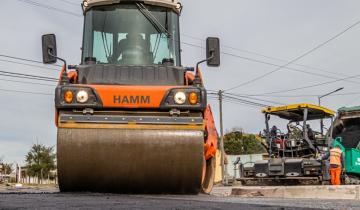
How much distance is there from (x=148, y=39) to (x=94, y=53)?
79cm

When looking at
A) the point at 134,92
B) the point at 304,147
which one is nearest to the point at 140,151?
the point at 134,92

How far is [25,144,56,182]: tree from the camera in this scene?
39781 millimetres

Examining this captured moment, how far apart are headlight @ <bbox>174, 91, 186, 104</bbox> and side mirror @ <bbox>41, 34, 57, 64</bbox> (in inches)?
78.3

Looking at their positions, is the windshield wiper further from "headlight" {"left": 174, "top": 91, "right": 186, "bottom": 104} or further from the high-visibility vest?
the high-visibility vest

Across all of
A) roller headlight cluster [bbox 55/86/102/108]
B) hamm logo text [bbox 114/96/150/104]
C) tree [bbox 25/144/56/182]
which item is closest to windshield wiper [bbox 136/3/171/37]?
hamm logo text [bbox 114/96/150/104]

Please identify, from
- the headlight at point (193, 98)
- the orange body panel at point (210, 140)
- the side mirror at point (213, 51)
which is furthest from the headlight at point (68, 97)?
the side mirror at point (213, 51)

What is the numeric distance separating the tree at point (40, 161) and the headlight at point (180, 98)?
34576mm

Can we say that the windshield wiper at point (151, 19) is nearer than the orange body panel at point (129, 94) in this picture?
No

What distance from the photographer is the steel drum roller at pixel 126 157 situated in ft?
21.0

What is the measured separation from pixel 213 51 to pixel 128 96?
5.69ft

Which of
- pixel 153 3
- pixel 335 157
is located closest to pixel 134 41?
pixel 153 3

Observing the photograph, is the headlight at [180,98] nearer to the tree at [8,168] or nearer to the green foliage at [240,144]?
the tree at [8,168]

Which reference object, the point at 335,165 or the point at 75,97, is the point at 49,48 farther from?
the point at 335,165

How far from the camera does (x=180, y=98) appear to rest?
22.0ft
